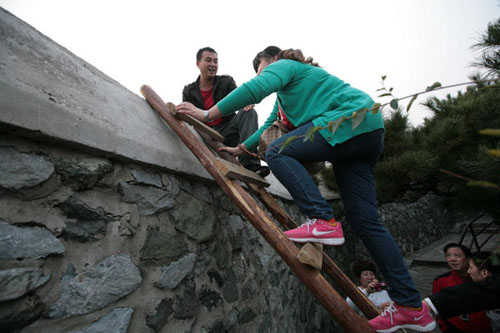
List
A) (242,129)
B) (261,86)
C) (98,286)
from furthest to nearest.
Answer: (242,129) → (261,86) → (98,286)

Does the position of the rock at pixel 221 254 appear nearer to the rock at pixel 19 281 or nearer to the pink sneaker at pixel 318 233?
the pink sneaker at pixel 318 233

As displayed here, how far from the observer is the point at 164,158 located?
1.42 metres

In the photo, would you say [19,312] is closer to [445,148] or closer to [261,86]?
[261,86]

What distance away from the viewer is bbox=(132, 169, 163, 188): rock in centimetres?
132

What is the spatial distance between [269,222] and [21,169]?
91 cm

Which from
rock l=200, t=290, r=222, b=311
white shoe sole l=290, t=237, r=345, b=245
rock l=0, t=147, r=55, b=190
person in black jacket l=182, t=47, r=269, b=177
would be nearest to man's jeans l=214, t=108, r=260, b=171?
person in black jacket l=182, t=47, r=269, b=177

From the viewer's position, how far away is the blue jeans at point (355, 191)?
4.09ft

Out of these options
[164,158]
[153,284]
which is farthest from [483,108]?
[153,284]

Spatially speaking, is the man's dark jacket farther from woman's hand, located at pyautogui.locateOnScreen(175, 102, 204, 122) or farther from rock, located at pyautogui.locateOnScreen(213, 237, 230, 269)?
rock, located at pyautogui.locateOnScreen(213, 237, 230, 269)

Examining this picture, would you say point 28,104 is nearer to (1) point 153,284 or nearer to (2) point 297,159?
(1) point 153,284

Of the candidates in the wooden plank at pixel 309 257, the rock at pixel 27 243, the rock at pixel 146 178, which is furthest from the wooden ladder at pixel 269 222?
the rock at pixel 27 243

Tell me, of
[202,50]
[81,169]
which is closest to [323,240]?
[81,169]

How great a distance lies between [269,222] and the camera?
1.23m

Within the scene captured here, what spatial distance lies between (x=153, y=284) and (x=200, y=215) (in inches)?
18.3
